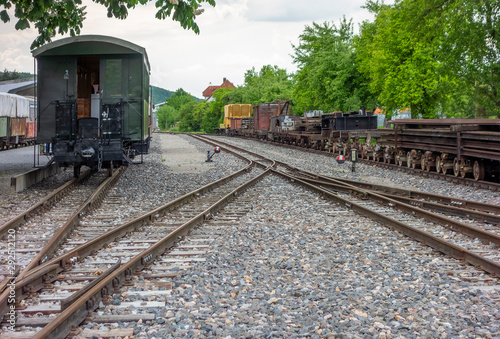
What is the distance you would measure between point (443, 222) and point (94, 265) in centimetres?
538

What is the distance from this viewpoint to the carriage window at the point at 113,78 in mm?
13164

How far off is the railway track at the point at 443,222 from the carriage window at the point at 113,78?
563 centimetres

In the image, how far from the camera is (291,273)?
5.55 metres

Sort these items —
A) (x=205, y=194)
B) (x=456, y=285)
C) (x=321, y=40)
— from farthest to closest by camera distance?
(x=321, y=40) → (x=205, y=194) → (x=456, y=285)

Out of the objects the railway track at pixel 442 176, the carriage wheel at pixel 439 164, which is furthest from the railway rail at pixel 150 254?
the carriage wheel at pixel 439 164

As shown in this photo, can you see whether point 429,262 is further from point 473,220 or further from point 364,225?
point 473,220

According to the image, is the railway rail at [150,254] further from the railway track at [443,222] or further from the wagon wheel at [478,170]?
the wagon wheel at [478,170]

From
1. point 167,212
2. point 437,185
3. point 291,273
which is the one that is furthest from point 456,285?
point 437,185

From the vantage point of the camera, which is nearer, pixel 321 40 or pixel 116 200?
pixel 116 200

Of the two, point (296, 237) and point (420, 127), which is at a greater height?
point (420, 127)

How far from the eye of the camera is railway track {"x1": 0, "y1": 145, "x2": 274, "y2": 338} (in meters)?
4.04

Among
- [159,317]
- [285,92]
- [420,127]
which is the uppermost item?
[285,92]

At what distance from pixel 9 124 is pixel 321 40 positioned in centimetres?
2682

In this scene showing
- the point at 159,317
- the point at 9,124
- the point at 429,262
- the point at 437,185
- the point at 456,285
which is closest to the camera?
the point at 159,317
